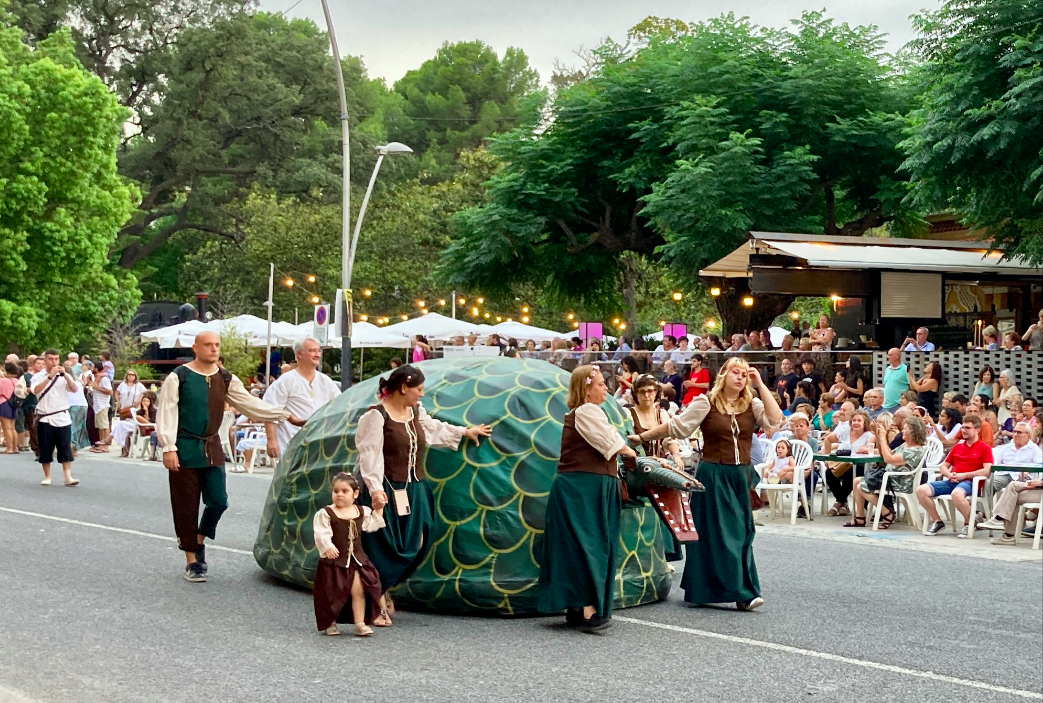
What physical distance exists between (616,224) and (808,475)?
1914 centimetres

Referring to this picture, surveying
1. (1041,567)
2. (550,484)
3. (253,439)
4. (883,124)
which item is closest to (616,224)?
(883,124)

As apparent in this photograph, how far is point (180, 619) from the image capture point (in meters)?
8.82

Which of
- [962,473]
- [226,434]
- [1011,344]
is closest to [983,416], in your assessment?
[962,473]

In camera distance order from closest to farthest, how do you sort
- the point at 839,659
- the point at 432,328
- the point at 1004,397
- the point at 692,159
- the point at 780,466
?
the point at 839,659 < the point at 780,466 < the point at 1004,397 < the point at 692,159 < the point at 432,328

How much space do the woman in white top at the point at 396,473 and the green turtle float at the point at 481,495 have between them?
242 mm

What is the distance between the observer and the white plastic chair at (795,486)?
51.6 feet

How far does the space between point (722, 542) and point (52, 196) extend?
3309 cm

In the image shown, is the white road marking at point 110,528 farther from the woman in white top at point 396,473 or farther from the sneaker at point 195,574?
the woman in white top at point 396,473

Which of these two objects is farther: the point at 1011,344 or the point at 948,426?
the point at 1011,344

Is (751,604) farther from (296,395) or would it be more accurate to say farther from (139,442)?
(139,442)

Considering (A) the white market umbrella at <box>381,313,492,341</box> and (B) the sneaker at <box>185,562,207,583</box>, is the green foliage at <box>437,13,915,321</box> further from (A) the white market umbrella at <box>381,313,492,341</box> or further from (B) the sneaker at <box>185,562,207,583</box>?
(B) the sneaker at <box>185,562,207,583</box>

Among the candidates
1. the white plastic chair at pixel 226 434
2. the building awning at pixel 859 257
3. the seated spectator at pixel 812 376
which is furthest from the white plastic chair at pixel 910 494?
the white plastic chair at pixel 226 434

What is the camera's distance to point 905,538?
47.1ft

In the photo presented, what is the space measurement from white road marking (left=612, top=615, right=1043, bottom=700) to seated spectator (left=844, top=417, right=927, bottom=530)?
6.97 meters
